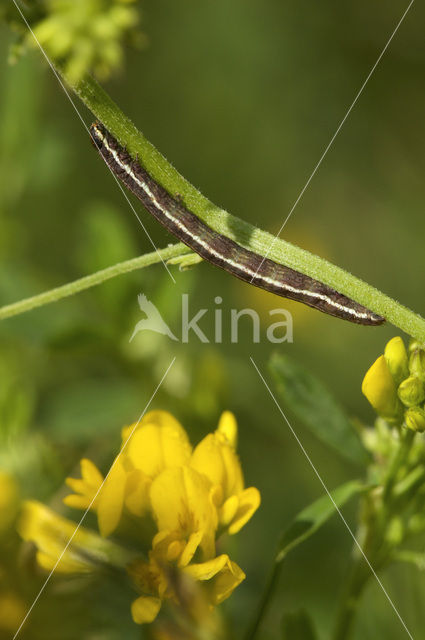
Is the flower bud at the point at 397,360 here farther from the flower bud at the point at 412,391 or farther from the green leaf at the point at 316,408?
the green leaf at the point at 316,408

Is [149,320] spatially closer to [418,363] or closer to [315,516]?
[315,516]

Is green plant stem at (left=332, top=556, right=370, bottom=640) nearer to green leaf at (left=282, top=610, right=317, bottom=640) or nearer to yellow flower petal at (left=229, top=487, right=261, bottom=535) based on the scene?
green leaf at (left=282, top=610, right=317, bottom=640)

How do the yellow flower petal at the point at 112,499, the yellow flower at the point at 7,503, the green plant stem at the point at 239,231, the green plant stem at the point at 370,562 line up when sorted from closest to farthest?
the green plant stem at the point at 239,231 → the yellow flower petal at the point at 112,499 → the green plant stem at the point at 370,562 → the yellow flower at the point at 7,503

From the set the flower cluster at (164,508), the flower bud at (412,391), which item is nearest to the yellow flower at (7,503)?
the flower cluster at (164,508)

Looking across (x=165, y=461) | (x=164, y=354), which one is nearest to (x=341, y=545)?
(x=164, y=354)

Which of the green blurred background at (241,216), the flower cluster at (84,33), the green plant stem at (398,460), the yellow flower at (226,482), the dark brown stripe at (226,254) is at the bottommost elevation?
the green blurred background at (241,216)
